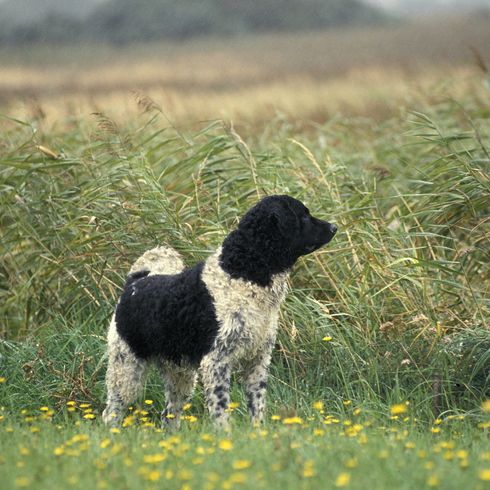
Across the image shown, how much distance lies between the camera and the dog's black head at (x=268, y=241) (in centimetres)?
508

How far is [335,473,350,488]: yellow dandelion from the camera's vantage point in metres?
3.69

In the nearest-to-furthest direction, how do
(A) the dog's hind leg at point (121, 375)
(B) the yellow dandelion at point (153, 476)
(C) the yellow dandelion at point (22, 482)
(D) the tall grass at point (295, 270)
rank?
(C) the yellow dandelion at point (22, 482)
(B) the yellow dandelion at point (153, 476)
(A) the dog's hind leg at point (121, 375)
(D) the tall grass at point (295, 270)

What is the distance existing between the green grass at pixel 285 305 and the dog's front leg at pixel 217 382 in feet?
0.37

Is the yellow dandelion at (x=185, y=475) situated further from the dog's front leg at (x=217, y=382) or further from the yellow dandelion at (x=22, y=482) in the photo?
the dog's front leg at (x=217, y=382)

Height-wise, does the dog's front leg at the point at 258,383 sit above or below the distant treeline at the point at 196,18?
below

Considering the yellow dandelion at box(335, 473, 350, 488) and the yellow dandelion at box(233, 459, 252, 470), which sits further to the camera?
the yellow dandelion at box(233, 459, 252, 470)

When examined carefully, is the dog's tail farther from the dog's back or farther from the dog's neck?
the dog's neck

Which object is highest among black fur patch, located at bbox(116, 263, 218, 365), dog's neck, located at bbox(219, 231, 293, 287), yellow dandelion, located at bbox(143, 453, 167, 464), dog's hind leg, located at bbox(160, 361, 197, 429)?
dog's neck, located at bbox(219, 231, 293, 287)

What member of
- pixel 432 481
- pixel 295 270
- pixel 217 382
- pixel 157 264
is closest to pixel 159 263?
pixel 157 264

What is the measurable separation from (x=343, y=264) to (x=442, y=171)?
3.49 ft

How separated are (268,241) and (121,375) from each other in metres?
1.18

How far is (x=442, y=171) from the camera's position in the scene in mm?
7059

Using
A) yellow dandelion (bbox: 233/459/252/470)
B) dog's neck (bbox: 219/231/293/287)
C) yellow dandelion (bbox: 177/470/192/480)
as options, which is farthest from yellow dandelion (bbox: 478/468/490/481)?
dog's neck (bbox: 219/231/293/287)

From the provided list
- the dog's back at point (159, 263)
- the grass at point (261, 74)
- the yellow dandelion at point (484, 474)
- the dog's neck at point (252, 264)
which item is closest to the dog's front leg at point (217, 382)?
the dog's neck at point (252, 264)
